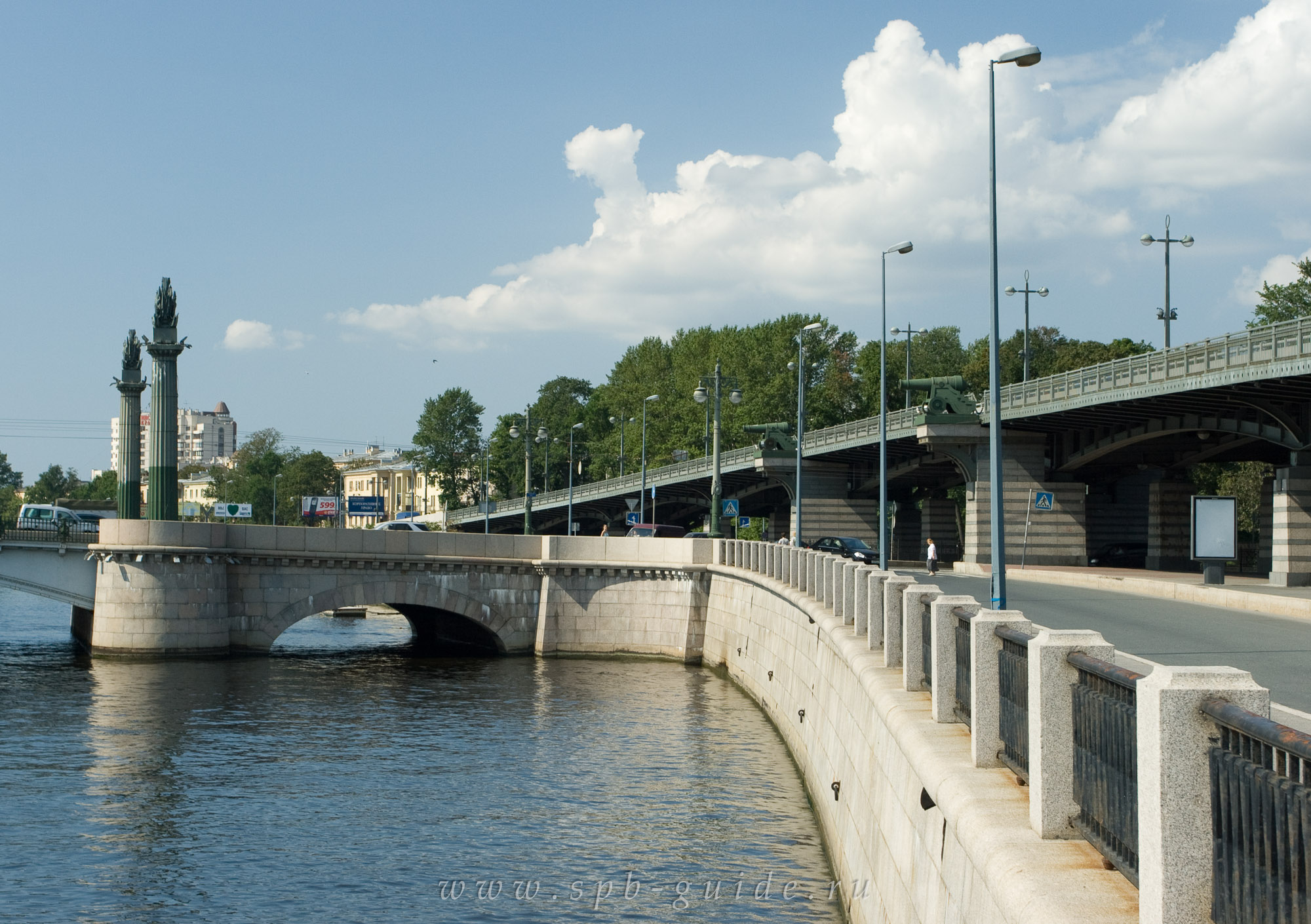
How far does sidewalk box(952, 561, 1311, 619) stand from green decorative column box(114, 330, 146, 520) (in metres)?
32.7

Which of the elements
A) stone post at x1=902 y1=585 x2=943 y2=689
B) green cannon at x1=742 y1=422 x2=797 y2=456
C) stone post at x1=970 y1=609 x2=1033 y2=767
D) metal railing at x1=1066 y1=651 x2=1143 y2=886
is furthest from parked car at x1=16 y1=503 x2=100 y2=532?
metal railing at x1=1066 y1=651 x2=1143 y2=886

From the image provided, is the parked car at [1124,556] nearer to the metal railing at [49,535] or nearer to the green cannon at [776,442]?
the green cannon at [776,442]

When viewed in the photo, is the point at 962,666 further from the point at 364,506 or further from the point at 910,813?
the point at 364,506

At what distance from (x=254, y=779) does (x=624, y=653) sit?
811 inches

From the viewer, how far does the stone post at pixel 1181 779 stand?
14.7ft

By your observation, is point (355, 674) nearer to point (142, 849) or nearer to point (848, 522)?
point (142, 849)

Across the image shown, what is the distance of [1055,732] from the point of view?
6.47 metres

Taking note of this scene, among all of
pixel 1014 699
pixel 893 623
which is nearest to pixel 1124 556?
pixel 893 623

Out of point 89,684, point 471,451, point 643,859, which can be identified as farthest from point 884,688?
point 471,451

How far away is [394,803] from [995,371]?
40.2 ft

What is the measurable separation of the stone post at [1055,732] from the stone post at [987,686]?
154cm

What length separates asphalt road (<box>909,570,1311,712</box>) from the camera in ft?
49.1

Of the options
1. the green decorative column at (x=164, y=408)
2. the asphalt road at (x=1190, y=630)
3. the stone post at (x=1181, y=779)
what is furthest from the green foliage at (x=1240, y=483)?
the stone post at (x=1181, y=779)

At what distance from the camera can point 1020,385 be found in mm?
49969
